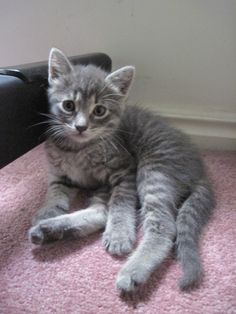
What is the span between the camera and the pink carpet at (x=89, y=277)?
2.74 ft

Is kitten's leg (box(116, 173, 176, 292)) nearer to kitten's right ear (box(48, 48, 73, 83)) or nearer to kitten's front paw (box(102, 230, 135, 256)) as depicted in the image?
kitten's front paw (box(102, 230, 135, 256))

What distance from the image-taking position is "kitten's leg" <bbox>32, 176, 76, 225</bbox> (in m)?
1.12

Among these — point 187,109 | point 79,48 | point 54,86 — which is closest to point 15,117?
point 54,86

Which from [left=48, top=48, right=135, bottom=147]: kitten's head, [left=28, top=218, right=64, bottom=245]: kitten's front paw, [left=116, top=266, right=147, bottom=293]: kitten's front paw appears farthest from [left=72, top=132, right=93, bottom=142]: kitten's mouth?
[left=116, top=266, right=147, bottom=293]: kitten's front paw

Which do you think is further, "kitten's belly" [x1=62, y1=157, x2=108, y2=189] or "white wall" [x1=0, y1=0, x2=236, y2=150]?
"white wall" [x1=0, y1=0, x2=236, y2=150]

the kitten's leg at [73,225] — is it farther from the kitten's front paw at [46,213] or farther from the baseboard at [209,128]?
the baseboard at [209,128]

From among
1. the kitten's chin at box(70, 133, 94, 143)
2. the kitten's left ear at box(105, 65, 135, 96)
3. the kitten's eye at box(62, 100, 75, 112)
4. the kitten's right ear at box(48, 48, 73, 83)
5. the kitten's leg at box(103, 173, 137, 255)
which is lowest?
the kitten's leg at box(103, 173, 137, 255)

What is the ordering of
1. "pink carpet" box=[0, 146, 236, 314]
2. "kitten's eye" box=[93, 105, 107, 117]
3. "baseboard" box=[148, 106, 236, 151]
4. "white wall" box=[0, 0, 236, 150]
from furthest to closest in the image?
"baseboard" box=[148, 106, 236, 151] < "white wall" box=[0, 0, 236, 150] < "kitten's eye" box=[93, 105, 107, 117] < "pink carpet" box=[0, 146, 236, 314]

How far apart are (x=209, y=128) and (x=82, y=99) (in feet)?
2.35

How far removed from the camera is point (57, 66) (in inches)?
47.4

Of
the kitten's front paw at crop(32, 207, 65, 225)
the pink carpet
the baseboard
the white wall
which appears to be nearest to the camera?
the pink carpet

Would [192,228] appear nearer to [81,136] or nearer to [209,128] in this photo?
[81,136]

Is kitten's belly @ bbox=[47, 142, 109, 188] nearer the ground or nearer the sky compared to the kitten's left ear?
nearer the ground

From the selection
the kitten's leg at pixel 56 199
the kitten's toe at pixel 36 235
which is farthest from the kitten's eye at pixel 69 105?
the kitten's toe at pixel 36 235
